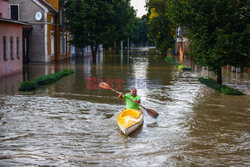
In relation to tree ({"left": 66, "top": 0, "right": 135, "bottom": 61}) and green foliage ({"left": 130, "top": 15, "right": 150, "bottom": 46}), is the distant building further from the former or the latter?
tree ({"left": 66, "top": 0, "right": 135, "bottom": 61})

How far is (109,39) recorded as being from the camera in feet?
149

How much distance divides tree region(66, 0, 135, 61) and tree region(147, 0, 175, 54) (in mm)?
10627

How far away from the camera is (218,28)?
19.7 m

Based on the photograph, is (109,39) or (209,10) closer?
(209,10)

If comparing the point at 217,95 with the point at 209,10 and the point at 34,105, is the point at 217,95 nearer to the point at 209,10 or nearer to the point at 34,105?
the point at 209,10

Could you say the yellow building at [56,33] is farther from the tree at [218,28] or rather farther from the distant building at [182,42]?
the tree at [218,28]

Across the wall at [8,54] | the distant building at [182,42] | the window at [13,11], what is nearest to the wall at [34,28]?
the window at [13,11]

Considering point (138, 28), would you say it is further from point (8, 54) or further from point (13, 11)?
point (8, 54)

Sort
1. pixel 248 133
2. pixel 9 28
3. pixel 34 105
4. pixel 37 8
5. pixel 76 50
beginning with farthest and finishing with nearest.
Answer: pixel 76 50, pixel 37 8, pixel 9 28, pixel 34 105, pixel 248 133

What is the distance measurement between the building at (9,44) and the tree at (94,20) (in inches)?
491

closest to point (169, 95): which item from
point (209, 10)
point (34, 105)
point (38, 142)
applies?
point (209, 10)

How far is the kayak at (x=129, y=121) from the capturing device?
37.7ft

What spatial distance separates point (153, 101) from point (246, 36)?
6.45 m

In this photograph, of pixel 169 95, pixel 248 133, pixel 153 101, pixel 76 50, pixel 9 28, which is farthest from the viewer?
pixel 76 50
